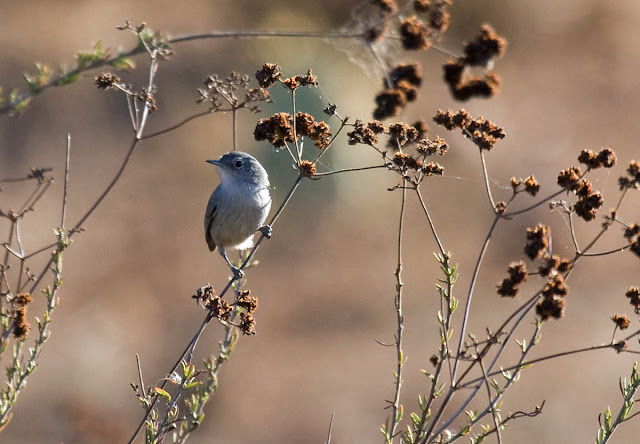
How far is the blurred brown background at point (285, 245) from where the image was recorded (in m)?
13.4

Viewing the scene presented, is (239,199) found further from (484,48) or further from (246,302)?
(484,48)

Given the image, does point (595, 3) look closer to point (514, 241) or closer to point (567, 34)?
point (567, 34)

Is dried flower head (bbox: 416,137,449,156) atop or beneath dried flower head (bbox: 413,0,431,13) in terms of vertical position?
beneath

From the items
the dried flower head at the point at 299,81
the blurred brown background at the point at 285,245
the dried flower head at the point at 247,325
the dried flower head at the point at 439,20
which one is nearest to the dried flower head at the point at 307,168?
the dried flower head at the point at 299,81

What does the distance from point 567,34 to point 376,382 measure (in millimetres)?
16075

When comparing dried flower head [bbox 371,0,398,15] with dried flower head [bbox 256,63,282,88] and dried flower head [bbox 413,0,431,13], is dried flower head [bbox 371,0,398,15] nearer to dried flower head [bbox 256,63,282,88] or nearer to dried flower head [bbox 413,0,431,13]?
dried flower head [bbox 413,0,431,13]

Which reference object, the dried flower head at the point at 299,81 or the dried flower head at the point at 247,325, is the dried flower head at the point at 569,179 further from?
the dried flower head at the point at 247,325

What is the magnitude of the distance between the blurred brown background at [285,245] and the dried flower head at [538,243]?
870 cm

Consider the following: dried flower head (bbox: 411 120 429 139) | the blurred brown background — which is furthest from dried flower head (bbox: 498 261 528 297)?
the blurred brown background

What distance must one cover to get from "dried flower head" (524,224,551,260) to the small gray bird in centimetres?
333

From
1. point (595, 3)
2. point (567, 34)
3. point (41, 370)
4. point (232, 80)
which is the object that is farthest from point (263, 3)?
point (232, 80)

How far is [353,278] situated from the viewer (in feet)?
54.4

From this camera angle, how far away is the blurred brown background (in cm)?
1337

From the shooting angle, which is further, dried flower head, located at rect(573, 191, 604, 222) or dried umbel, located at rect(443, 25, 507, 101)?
dried umbel, located at rect(443, 25, 507, 101)
